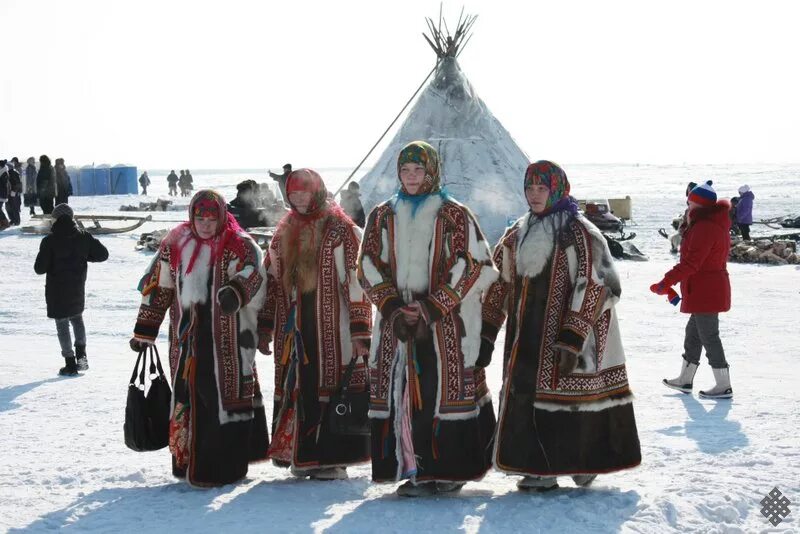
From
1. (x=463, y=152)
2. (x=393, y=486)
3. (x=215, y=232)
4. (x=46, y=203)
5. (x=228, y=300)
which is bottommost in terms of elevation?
(x=393, y=486)

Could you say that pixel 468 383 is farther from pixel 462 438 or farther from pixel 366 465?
pixel 366 465

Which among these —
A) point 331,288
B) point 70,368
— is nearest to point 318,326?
point 331,288

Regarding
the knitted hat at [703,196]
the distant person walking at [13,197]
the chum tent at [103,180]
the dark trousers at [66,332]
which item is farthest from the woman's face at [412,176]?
the chum tent at [103,180]

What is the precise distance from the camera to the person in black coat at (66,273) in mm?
7000

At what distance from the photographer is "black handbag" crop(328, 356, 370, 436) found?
4277 mm

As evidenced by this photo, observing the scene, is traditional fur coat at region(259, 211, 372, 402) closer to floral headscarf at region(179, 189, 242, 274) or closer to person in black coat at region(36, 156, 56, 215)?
Result: floral headscarf at region(179, 189, 242, 274)

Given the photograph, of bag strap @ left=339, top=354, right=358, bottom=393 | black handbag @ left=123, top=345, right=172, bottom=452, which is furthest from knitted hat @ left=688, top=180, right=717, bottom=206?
black handbag @ left=123, top=345, right=172, bottom=452

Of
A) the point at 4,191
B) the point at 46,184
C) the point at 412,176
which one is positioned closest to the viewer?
the point at 412,176

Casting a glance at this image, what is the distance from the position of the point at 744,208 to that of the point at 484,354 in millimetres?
13141

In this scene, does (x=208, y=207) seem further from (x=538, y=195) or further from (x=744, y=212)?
(x=744, y=212)

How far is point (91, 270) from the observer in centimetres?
1283

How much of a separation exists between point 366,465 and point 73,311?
124 inches

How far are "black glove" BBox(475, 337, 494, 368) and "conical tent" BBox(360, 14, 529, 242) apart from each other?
1037 centimetres

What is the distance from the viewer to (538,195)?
4.12m
